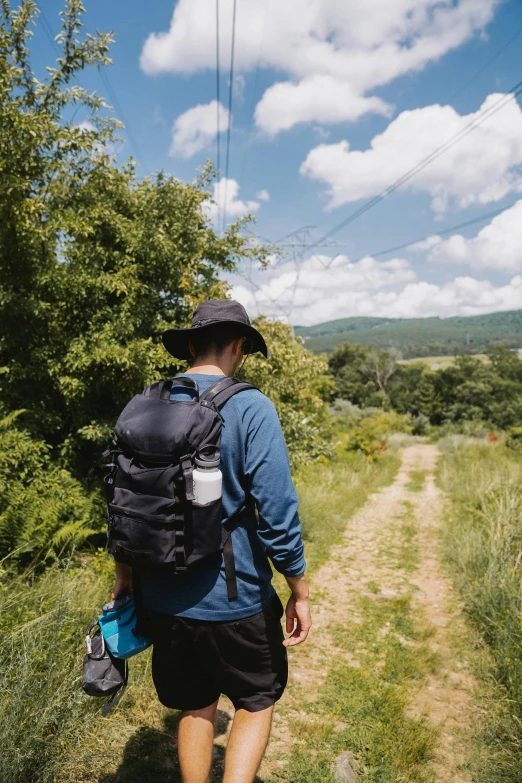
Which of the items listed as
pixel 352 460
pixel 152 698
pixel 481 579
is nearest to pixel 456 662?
pixel 481 579

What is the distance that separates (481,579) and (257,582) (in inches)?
157

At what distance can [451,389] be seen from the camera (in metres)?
54.5

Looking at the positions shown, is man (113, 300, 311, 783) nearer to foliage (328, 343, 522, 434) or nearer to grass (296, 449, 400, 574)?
grass (296, 449, 400, 574)

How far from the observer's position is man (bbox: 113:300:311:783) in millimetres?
1563

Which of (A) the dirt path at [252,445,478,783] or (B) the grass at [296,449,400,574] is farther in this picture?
(B) the grass at [296,449,400,574]

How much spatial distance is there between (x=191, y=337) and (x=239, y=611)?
3.27 feet

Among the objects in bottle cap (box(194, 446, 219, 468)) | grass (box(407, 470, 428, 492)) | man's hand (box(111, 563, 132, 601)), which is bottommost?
grass (box(407, 470, 428, 492))

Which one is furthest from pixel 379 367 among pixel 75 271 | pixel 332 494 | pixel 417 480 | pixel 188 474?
pixel 188 474

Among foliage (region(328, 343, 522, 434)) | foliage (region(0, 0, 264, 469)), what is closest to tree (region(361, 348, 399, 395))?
foliage (region(328, 343, 522, 434))

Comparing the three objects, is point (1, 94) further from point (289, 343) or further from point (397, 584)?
point (397, 584)

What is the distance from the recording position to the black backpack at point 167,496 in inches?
57.9

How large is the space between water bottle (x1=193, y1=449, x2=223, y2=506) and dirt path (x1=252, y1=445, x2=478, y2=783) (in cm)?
202

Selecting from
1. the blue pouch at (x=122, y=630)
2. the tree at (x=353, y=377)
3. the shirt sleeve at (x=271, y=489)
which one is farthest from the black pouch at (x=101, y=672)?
the tree at (x=353, y=377)

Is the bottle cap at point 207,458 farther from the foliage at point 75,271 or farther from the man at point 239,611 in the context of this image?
the foliage at point 75,271
